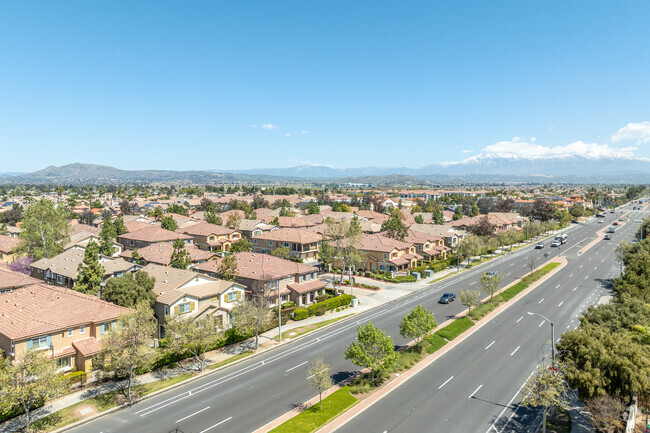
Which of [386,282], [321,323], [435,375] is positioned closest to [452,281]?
[386,282]

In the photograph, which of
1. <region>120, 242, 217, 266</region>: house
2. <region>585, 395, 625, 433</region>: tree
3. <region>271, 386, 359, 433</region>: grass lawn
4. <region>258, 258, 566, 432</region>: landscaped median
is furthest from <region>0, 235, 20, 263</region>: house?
<region>585, 395, 625, 433</region>: tree

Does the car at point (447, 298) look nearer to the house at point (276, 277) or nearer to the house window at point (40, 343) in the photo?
the house at point (276, 277)

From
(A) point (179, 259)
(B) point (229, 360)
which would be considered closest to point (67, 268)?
(A) point (179, 259)

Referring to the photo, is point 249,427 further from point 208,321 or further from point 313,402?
point 208,321

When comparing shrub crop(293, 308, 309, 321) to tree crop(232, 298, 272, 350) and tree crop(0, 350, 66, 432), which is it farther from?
tree crop(0, 350, 66, 432)

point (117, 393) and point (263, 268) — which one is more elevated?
point (263, 268)

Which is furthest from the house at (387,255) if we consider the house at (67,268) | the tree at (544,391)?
the tree at (544,391)

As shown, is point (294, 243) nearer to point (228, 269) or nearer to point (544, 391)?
point (228, 269)
